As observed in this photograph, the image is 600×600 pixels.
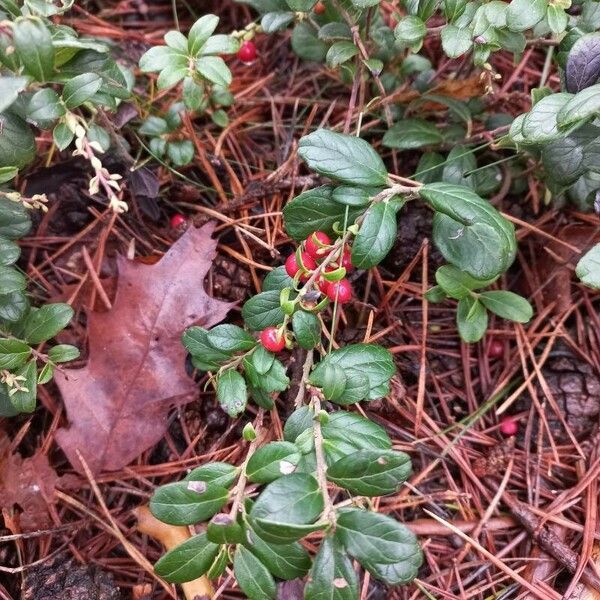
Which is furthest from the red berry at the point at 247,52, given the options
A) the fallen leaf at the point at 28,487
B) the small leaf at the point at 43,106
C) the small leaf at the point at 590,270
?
the fallen leaf at the point at 28,487

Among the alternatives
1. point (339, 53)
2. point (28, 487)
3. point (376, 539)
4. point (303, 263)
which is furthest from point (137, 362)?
point (339, 53)

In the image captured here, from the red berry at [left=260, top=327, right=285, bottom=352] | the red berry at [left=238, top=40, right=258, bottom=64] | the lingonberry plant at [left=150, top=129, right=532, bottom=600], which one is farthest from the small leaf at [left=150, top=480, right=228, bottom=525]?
the red berry at [left=238, top=40, right=258, bottom=64]

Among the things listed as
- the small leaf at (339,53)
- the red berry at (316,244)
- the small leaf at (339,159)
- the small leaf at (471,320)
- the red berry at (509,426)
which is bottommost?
the red berry at (509,426)

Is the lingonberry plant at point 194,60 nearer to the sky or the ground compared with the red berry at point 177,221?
nearer to the sky

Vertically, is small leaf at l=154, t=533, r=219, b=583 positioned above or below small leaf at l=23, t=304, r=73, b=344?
below

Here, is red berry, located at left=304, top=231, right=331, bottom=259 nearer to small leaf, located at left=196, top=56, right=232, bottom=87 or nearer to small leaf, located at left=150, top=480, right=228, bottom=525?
small leaf, located at left=196, top=56, right=232, bottom=87

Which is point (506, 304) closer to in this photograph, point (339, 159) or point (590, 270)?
point (590, 270)

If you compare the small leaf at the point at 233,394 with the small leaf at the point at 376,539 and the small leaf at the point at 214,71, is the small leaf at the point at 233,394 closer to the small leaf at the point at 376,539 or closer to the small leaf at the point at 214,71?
the small leaf at the point at 376,539
